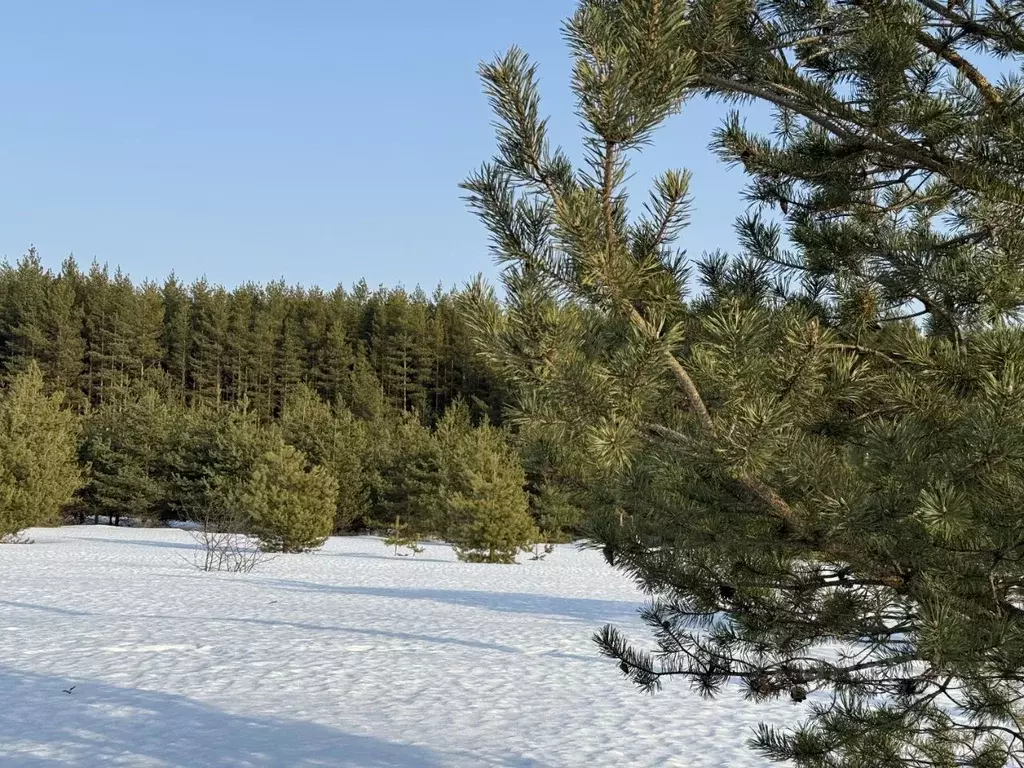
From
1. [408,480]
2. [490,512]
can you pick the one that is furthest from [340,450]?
[490,512]

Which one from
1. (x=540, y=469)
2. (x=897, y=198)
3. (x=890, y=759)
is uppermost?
(x=897, y=198)

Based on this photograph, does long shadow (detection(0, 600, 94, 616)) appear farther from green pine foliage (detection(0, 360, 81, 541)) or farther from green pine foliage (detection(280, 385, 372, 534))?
green pine foliage (detection(280, 385, 372, 534))

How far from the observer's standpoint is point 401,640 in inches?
401

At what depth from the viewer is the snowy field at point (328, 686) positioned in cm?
575

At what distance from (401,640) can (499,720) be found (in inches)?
146

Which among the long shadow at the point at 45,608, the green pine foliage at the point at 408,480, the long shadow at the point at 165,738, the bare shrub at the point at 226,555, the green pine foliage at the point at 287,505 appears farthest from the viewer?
the green pine foliage at the point at 408,480

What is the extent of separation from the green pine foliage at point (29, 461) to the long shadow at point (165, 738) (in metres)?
20.5

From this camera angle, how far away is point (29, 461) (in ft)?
82.8

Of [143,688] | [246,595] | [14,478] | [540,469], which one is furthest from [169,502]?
[540,469]

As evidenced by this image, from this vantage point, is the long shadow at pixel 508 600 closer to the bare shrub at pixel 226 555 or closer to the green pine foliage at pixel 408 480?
the bare shrub at pixel 226 555

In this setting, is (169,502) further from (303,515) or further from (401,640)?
(401,640)

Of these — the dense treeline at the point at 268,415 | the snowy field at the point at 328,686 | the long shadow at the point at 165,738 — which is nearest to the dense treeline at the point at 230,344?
the dense treeline at the point at 268,415

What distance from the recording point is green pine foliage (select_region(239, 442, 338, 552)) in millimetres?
24328

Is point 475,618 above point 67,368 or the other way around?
the other way around
